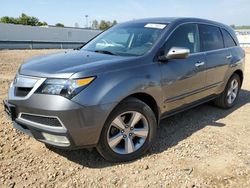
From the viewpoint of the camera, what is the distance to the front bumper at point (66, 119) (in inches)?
123

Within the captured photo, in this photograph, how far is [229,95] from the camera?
611cm

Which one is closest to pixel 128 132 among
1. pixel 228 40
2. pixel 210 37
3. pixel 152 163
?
pixel 152 163

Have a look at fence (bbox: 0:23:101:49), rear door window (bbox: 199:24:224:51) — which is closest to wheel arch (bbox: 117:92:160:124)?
rear door window (bbox: 199:24:224:51)

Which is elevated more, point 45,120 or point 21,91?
point 21,91

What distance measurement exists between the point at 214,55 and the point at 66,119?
3.18 metres

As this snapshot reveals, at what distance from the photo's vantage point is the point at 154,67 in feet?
12.9

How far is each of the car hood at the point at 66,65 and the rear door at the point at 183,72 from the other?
760 millimetres

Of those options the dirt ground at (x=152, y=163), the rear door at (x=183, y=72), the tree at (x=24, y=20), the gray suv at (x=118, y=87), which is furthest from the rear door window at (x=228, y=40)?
the tree at (x=24, y=20)

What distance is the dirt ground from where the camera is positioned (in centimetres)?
333

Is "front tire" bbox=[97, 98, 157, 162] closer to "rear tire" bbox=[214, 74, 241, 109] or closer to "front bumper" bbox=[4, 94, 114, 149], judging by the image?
"front bumper" bbox=[4, 94, 114, 149]

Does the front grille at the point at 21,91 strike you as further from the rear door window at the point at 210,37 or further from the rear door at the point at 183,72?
the rear door window at the point at 210,37

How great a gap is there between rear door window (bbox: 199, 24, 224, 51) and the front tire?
194 cm

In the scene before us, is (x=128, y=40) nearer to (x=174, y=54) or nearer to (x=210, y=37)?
(x=174, y=54)

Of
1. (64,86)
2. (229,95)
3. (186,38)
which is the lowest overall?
(229,95)
